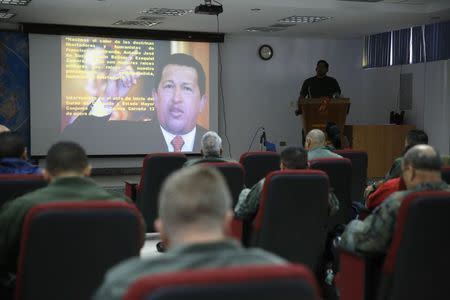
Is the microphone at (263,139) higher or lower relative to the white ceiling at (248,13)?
lower

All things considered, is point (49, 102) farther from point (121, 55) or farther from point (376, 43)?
point (376, 43)

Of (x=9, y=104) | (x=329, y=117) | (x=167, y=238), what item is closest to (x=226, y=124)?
(x=329, y=117)

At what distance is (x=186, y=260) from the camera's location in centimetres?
133

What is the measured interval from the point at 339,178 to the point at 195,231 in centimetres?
336

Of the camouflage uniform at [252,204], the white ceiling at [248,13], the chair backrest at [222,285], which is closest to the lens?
the chair backrest at [222,285]

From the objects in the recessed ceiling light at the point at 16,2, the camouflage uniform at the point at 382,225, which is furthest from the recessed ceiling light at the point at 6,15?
the camouflage uniform at the point at 382,225

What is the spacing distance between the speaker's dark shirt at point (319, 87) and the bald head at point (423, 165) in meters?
7.86

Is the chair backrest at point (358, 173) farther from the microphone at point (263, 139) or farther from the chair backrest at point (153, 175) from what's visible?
the microphone at point (263, 139)

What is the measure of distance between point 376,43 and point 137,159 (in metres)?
5.21

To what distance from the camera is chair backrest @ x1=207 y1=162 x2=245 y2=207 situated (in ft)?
14.5

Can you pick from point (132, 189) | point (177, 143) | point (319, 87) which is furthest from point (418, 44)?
point (132, 189)

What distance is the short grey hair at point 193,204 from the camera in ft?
4.43

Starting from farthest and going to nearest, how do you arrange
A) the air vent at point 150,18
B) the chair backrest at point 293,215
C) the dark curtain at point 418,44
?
the dark curtain at point 418,44 → the air vent at point 150,18 → the chair backrest at point 293,215

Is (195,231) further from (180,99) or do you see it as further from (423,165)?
(180,99)
